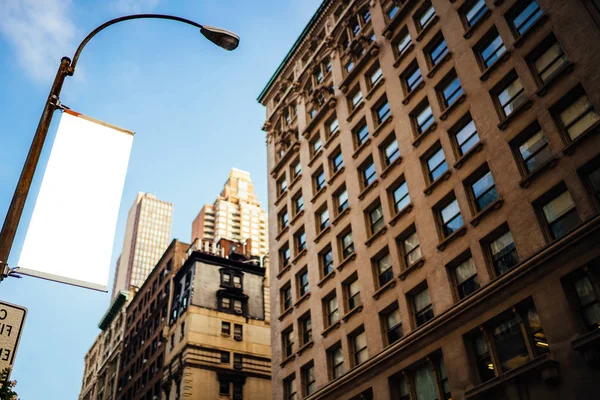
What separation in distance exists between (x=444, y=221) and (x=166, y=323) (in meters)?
46.8

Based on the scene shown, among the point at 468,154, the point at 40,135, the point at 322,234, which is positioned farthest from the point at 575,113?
the point at 40,135

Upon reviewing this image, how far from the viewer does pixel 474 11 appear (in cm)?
3388

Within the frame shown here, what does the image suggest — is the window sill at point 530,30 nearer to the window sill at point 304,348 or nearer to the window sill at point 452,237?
the window sill at point 452,237

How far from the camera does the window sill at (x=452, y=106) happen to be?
3116 centimetres

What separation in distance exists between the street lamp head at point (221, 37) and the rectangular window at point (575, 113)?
17.5 m

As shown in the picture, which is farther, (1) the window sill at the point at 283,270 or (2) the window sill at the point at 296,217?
(2) the window sill at the point at 296,217

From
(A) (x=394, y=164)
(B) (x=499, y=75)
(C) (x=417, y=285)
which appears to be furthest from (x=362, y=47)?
(C) (x=417, y=285)

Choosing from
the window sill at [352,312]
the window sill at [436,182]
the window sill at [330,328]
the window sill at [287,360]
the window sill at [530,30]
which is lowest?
the window sill at [287,360]

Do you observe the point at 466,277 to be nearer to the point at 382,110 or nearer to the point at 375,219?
the point at 375,219

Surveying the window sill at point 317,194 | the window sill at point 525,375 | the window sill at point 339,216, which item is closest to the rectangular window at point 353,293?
the window sill at point 339,216

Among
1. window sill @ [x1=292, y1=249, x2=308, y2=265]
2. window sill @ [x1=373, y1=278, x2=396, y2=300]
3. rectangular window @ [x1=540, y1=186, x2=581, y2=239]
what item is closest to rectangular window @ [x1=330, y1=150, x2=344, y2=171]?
window sill @ [x1=292, y1=249, x2=308, y2=265]

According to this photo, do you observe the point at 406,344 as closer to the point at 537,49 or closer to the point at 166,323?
the point at 537,49

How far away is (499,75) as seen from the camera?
29.4 m

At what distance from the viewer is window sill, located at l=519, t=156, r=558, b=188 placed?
2464 centimetres
